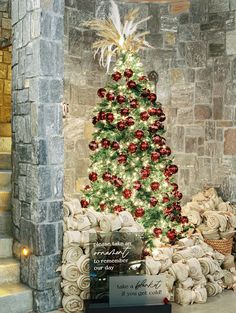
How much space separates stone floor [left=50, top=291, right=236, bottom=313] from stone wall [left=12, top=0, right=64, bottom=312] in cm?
40

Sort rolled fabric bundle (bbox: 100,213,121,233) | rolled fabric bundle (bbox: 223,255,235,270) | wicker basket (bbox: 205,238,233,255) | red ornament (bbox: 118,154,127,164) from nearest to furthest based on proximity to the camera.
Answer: rolled fabric bundle (bbox: 100,213,121,233)
red ornament (bbox: 118,154,127,164)
rolled fabric bundle (bbox: 223,255,235,270)
wicker basket (bbox: 205,238,233,255)

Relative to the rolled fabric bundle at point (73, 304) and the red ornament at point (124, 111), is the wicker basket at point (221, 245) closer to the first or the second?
the red ornament at point (124, 111)

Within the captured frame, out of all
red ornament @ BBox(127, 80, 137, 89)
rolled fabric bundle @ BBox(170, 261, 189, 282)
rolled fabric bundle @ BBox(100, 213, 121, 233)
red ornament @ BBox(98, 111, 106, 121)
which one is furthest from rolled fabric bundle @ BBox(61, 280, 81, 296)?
red ornament @ BBox(127, 80, 137, 89)

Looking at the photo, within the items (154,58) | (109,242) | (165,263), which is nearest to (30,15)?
(109,242)

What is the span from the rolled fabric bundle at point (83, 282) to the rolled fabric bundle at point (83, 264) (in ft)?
0.14

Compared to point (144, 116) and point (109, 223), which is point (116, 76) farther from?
point (109, 223)

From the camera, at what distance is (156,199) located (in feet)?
18.0

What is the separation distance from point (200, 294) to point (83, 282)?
1.17 m

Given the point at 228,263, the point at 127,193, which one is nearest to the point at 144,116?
the point at 127,193

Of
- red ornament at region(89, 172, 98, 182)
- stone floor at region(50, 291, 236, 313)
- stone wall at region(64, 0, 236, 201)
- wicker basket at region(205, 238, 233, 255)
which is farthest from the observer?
stone wall at region(64, 0, 236, 201)

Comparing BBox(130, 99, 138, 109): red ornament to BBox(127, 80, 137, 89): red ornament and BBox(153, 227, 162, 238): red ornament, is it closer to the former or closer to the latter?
BBox(127, 80, 137, 89): red ornament

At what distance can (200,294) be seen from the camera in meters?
4.75

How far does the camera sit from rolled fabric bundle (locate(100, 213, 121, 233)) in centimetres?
464

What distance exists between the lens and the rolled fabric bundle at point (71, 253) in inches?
174
